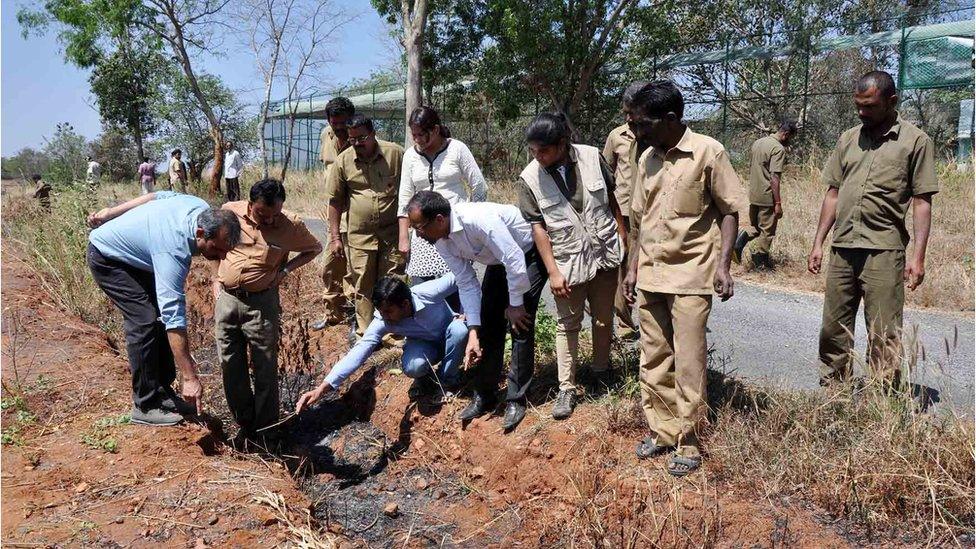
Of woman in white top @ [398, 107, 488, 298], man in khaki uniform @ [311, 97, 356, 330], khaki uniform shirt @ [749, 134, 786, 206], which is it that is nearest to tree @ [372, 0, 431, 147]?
man in khaki uniform @ [311, 97, 356, 330]

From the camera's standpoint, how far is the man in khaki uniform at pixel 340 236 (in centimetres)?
538

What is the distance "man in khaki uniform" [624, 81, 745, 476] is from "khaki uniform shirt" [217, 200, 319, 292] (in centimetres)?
222

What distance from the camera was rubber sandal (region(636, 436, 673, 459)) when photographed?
354 centimetres

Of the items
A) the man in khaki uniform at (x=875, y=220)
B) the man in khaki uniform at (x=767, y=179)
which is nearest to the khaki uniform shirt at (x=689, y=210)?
the man in khaki uniform at (x=875, y=220)

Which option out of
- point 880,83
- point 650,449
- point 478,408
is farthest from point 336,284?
point 880,83

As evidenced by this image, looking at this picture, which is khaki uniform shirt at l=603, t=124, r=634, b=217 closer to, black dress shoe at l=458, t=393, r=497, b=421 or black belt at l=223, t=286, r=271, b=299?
black dress shoe at l=458, t=393, r=497, b=421

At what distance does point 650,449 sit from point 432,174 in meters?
2.22

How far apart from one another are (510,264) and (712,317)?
3302mm

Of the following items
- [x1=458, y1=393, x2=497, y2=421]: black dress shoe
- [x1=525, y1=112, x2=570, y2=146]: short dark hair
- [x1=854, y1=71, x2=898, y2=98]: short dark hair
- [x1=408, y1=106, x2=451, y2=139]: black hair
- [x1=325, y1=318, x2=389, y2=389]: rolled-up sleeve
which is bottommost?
[x1=458, y1=393, x2=497, y2=421]: black dress shoe

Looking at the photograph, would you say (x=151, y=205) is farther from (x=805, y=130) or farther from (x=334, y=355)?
(x=805, y=130)

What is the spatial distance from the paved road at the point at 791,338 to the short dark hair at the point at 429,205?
79.2 inches

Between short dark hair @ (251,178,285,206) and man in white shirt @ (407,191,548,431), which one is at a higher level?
short dark hair @ (251,178,285,206)

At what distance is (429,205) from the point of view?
365cm

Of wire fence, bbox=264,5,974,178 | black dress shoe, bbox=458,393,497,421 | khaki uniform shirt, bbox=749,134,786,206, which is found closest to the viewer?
black dress shoe, bbox=458,393,497,421
